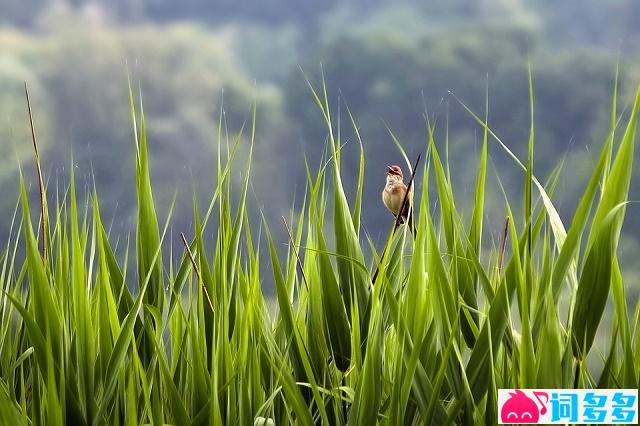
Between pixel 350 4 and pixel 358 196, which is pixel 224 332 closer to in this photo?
pixel 358 196

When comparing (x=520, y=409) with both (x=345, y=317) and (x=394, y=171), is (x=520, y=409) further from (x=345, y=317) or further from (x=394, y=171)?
(x=394, y=171)

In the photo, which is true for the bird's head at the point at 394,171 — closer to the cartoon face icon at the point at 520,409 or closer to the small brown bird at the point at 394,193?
the small brown bird at the point at 394,193

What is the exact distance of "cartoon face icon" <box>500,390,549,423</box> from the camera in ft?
2.16

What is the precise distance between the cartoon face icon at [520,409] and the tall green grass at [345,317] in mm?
15

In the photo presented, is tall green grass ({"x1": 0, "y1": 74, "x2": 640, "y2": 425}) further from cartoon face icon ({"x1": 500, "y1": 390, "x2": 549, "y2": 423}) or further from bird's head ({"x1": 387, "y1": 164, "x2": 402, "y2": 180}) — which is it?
bird's head ({"x1": 387, "y1": 164, "x2": 402, "y2": 180})

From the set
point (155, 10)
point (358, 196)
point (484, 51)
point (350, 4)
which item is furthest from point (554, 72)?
point (358, 196)

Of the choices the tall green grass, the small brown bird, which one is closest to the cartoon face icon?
the tall green grass

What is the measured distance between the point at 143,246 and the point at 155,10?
31.0ft

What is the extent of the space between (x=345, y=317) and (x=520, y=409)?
0.23 m

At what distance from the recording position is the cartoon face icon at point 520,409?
0.66 metres

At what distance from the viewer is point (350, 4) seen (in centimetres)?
1245

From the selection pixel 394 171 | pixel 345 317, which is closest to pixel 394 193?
pixel 394 171

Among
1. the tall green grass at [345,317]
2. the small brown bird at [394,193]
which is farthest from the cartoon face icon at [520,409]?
the small brown bird at [394,193]

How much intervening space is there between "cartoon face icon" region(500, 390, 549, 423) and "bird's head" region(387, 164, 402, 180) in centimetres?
46
